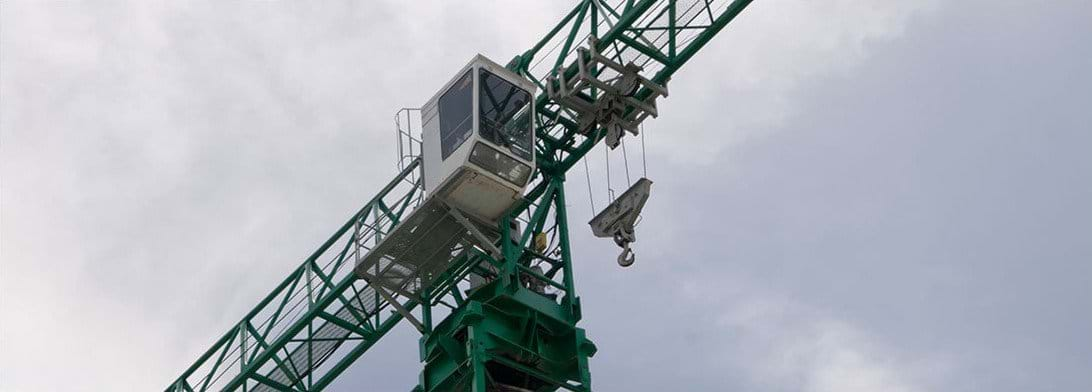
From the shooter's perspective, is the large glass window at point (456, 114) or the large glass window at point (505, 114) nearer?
the large glass window at point (505, 114)

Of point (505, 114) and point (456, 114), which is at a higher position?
point (456, 114)

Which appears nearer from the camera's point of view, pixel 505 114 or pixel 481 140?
pixel 481 140

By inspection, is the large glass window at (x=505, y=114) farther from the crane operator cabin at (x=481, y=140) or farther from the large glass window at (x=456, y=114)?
the large glass window at (x=456, y=114)

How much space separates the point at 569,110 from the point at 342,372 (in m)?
7.71

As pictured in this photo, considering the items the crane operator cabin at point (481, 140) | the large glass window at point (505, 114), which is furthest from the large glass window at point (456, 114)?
the large glass window at point (505, 114)

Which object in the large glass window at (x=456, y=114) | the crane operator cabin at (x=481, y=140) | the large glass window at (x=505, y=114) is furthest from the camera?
the large glass window at (x=456, y=114)

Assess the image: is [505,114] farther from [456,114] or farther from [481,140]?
[481,140]

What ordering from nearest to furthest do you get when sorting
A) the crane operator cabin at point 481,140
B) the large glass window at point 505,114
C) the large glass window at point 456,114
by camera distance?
the crane operator cabin at point 481,140 < the large glass window at point 505,114 < the large glass window at point 456,114

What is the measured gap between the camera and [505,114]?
32469mm

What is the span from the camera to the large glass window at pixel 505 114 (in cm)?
3198

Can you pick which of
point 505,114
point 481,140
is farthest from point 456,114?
point 481,140

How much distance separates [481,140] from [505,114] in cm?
116

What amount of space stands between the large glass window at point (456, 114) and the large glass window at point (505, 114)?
0.22 m

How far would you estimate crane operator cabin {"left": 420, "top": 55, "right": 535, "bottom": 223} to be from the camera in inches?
A: 1246
